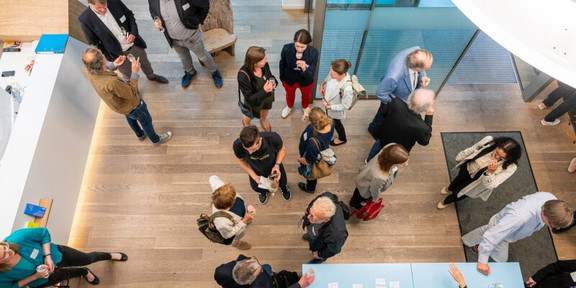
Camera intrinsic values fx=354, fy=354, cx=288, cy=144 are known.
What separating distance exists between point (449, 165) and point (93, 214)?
4.46 metres

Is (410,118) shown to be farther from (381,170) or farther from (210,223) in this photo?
(210,223)

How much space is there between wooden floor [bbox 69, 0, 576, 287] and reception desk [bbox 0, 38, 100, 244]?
286 mm

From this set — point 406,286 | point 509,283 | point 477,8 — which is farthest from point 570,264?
point 477,8

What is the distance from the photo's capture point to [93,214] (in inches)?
167

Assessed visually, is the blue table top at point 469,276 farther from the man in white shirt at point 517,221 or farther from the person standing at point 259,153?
the person standing at point 259,153

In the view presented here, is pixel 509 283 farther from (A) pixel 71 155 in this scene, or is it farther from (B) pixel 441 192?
(A) pixel 71 155

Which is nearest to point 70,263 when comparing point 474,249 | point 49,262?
point 49,262

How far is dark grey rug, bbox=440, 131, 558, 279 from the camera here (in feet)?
13.0

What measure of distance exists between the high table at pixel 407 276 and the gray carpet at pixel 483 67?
2.97 metres

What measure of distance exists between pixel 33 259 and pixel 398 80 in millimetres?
3745

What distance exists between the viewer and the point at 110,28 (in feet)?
13.0

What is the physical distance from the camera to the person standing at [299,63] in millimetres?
3592

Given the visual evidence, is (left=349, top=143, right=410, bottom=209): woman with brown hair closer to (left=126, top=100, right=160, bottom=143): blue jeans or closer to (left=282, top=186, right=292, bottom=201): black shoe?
(left=282, top=186, right=292, bottom=201): black shoe

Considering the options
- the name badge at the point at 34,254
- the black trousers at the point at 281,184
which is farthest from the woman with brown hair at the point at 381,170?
the name badge at the point at 34,254
